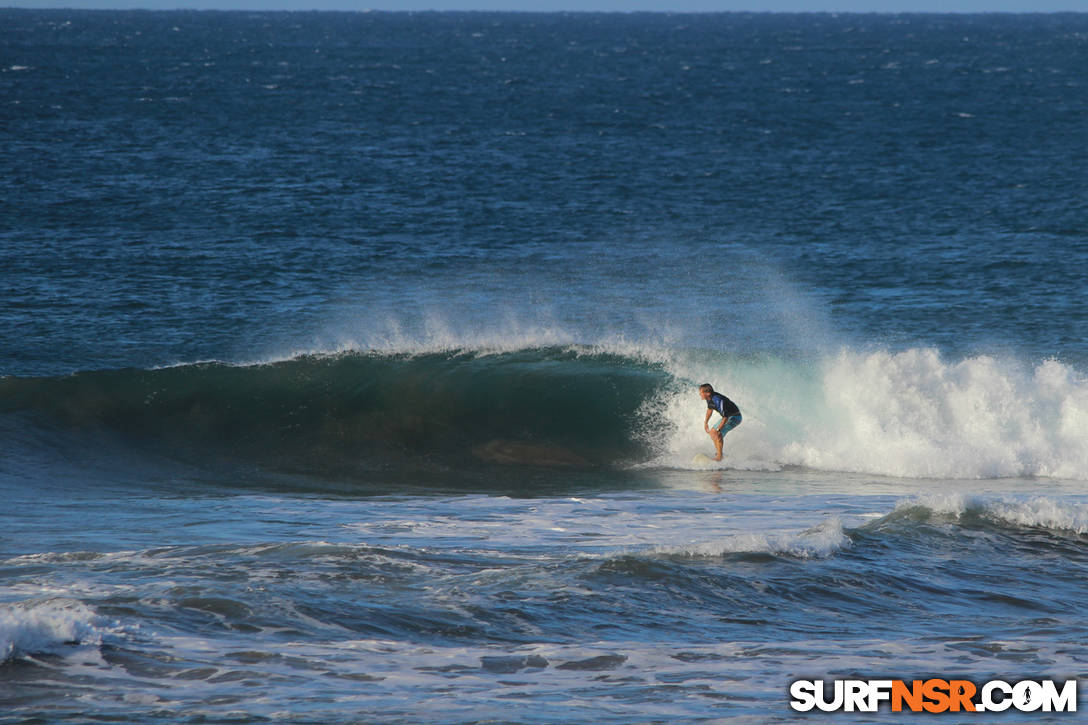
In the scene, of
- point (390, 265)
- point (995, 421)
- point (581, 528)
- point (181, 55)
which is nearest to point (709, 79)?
point (181, 55)

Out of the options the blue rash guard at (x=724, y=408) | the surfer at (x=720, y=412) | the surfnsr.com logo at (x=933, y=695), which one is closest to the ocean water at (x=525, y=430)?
the surfnsr.com logo at (x=933, y=695)

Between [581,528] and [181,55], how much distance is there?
111 meters

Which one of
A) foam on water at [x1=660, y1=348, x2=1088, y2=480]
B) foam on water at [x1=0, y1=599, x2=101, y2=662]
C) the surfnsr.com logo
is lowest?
the surfnsr.com logo

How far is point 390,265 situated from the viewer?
30766 millimetres

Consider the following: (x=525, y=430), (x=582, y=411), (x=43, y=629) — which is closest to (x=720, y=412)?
(x=582, y=411)

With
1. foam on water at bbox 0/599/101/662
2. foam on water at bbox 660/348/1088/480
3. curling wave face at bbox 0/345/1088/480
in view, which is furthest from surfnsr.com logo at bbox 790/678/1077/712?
curling wave face at bbox 0/345/1088/480

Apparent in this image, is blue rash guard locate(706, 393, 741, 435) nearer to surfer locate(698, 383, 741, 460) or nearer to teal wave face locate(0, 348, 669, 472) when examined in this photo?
surfer locate(698, 383, 741, 460)

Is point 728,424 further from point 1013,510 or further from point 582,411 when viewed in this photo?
point 1013,510

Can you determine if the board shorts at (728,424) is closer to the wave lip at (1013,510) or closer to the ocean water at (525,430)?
the ocean water at (525,430)

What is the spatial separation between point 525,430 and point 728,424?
3.48 m

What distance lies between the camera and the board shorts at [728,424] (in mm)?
17609

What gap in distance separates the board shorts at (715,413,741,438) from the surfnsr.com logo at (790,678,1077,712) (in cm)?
843

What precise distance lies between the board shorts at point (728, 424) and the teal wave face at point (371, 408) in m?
1.40

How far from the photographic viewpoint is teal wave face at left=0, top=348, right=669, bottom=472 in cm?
1875
